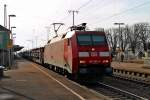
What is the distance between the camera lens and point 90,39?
26266mm

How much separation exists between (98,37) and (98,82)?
3.12 m

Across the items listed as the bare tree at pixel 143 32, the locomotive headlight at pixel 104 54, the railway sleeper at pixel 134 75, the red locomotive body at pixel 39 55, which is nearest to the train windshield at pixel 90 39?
the locomotive headlight at pixel 104 54

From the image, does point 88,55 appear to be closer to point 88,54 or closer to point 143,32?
point 88,54

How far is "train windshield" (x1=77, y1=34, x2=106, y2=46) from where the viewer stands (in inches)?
1025

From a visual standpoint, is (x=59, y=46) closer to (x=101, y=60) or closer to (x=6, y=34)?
(x=101, y=60)

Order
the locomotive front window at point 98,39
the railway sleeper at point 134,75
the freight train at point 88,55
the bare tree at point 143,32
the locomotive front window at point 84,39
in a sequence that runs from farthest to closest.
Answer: the bare tree at point 143,32 → the railway sleeper at point 134,75 → the locomotive front window at point 98,39 → the locomotive front window at point 84,39 → the freight train at point 88,55

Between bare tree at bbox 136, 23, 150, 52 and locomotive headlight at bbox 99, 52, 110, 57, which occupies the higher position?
bare tree at bbox 136, 23, 150, 52

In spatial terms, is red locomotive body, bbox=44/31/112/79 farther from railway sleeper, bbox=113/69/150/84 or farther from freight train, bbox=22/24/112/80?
railway sleeper, bbox=113/69/150/84

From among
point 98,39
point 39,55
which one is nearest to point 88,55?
point 98,39

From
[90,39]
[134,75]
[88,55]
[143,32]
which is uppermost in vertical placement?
[143,32]

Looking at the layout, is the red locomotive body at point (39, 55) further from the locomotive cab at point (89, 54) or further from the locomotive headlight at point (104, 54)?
the locomotive headlight at point (104, 54)

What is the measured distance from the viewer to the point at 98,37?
87.1 ft

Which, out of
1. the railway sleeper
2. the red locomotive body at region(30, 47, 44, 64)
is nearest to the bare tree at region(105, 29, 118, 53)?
the red locomotive body at region(30, 47, 44, 64)

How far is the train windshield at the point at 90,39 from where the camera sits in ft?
85.4
